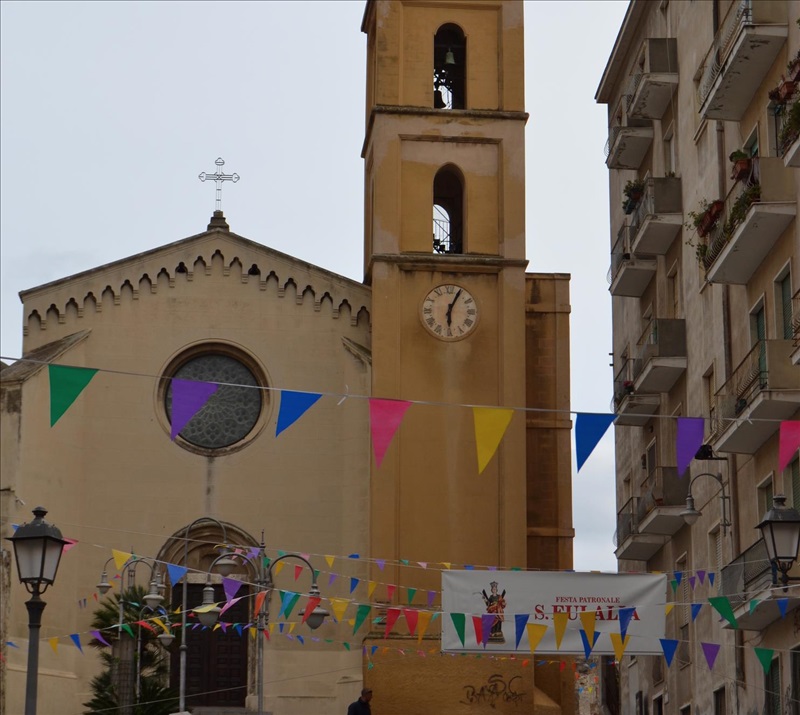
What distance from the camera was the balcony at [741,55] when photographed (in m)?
20.4

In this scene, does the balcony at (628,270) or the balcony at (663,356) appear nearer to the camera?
the balcony at (663,356)

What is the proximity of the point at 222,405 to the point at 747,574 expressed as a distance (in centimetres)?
1369

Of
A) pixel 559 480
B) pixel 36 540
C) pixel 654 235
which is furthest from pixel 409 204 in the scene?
pixel 36 540

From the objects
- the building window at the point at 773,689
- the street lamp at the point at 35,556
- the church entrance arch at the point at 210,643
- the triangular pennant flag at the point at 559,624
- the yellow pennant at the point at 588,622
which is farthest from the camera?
the church entrance arch at the point at 210,643

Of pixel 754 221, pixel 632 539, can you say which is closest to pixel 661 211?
pixel 632 539

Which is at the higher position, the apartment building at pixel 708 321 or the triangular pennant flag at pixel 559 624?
the apartment building at pixel 708 321

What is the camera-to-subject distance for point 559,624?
22.9m

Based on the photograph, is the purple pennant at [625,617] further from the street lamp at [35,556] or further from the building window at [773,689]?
the street lamp at [35,556]

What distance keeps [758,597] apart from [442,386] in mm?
12607

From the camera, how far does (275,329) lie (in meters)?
32.3

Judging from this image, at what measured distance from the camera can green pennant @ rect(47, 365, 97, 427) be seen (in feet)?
54.2

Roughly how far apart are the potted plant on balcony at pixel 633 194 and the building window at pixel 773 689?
8.28 meters

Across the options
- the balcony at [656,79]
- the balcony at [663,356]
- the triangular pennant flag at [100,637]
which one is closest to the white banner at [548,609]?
the balcony at [663,356]

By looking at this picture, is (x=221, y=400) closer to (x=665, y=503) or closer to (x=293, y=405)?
(x=665, y=503)
